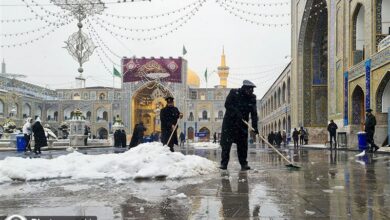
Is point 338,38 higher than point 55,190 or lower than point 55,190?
higher

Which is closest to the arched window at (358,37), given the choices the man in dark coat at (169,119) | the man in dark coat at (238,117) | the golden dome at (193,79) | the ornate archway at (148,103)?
the man in dark coat at (169,119)

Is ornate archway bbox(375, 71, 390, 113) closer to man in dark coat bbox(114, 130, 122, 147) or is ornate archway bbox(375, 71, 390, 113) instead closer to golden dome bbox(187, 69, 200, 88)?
man in dark coat bbox(114, 130, 122, 147)

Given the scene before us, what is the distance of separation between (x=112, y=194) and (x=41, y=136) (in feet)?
40.8

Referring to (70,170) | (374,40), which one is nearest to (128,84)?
(374,40)

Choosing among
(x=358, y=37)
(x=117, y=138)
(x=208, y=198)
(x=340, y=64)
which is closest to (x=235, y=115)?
(x=208, y=198)

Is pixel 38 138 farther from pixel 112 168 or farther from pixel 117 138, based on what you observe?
pixel 112 168

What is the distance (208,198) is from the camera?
378cm

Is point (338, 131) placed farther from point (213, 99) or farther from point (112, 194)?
point (213, 99)

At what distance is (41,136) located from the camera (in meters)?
15.5

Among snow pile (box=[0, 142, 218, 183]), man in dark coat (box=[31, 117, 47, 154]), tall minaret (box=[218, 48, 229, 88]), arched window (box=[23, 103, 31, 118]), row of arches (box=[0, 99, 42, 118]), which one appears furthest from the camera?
tall minaret (box=[218, 48, 229, 88])

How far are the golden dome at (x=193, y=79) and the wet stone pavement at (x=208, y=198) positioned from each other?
54896 mm

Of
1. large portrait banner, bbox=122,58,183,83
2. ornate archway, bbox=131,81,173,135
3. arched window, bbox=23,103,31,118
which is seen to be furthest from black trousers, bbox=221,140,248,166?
arched window, bbox=23,103,31,118

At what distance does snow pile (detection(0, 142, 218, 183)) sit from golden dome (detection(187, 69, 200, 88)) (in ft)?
176

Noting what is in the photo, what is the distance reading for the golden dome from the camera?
197 feet
